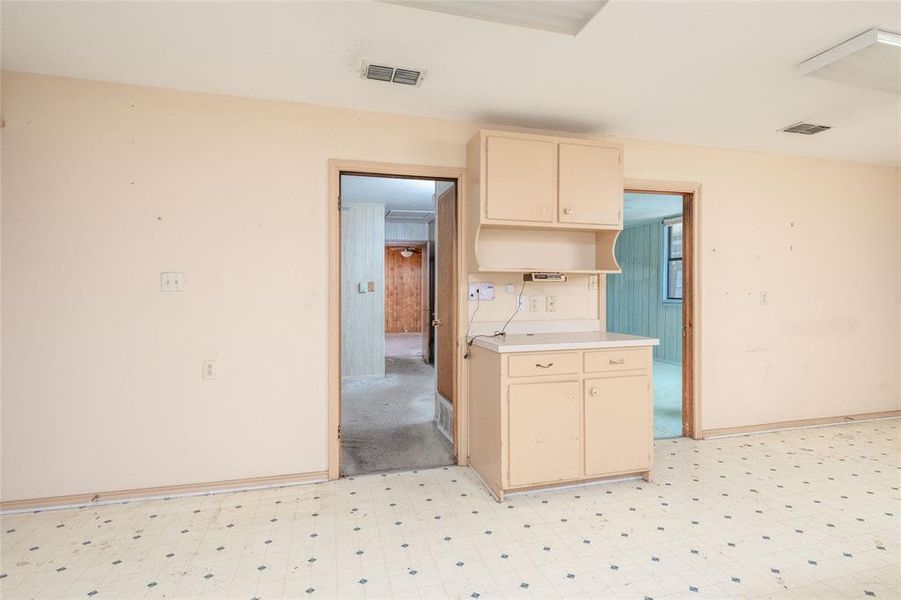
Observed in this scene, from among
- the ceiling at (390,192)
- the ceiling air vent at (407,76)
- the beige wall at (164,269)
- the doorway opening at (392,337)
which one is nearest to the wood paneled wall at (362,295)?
the doorway opening at (392,337)

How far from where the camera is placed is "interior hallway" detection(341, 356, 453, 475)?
337 centimetres

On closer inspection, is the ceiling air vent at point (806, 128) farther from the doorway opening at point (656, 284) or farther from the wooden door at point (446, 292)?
the wooden door at point (446, 292)

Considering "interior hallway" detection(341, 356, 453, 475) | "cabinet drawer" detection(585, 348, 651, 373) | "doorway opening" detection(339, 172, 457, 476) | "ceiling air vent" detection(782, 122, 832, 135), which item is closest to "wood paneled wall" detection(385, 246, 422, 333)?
"doorway opening" detection(339, 172, 457, 476)

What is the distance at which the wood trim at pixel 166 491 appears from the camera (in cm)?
258

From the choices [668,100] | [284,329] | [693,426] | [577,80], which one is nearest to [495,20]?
[577,80]

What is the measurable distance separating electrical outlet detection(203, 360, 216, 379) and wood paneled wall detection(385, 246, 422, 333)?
31.1 ft

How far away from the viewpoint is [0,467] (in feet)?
8.37

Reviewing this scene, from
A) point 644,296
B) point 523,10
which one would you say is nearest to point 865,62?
point 523,10

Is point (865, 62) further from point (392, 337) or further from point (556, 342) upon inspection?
point (392, 337)

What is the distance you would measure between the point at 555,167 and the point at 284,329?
1971 mm

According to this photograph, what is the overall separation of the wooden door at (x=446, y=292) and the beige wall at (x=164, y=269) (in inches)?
23.8

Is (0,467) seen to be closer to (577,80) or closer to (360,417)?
(360,417)

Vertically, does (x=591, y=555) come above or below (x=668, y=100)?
below

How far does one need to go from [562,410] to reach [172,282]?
2370 millimetres
